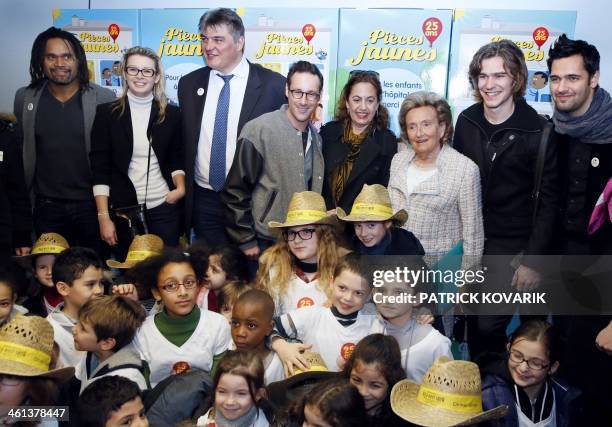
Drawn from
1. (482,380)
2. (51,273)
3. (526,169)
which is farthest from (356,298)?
(51,273)

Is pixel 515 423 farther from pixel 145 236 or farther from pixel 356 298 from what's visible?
pixel 145 236

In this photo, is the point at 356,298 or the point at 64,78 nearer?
the point at 356,298

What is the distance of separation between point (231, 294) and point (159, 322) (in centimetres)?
37

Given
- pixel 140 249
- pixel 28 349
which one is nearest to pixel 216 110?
pixel 140 249

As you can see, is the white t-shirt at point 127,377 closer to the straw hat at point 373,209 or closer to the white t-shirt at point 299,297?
the white t-shirt at point 299,297

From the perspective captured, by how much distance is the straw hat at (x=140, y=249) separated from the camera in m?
2.99

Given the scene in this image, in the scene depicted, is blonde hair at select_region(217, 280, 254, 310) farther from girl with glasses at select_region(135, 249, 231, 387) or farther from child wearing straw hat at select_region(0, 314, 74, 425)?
child wearing straw hat at select_region(0, 314, 74, 425)

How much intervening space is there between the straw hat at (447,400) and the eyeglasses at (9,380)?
3.96 feet

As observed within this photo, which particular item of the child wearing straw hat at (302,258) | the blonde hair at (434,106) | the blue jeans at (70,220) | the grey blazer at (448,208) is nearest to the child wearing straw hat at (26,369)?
the child wearing straw hat at (302,258)

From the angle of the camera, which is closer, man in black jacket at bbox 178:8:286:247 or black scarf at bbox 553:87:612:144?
black scarf at bbox 553:87:612:144

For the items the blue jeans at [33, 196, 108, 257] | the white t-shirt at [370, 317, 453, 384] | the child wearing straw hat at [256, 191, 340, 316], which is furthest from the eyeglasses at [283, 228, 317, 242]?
the blue jeans at [33, 196, 108, 257]

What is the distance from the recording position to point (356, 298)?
8.32 feet

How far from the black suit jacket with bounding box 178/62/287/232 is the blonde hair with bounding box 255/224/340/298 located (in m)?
0.64

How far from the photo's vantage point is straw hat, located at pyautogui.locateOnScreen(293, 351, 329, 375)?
7.63 feet
